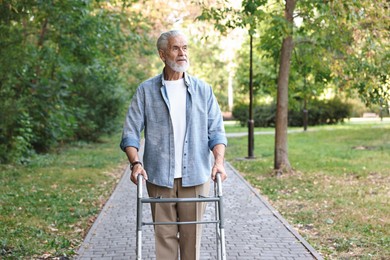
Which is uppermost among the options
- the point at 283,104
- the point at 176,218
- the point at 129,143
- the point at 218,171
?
the point at 283,104

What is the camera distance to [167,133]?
4426mm

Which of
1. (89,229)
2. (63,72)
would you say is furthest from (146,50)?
(89,229)

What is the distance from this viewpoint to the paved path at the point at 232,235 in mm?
6938

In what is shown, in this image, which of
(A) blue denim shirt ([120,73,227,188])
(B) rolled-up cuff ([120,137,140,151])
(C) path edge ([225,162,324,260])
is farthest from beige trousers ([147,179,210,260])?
(C) path edge ([225,162,324,260])

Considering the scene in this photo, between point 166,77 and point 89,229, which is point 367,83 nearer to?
point 89,229

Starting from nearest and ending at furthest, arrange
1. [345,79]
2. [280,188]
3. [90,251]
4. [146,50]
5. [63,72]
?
1. [90,251]
2. [280,188]
3. [345,79]
4. [63,72]
5. [146,50]

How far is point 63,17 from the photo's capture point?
51.0 feet

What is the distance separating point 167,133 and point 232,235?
3.81 meters

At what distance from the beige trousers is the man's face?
83 cm

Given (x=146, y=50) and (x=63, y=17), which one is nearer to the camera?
(x=63, y=17)

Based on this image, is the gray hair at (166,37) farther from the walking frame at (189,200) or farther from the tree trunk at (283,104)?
the tree trunk at (283,104)

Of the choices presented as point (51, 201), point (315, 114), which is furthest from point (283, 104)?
point (315, 114)

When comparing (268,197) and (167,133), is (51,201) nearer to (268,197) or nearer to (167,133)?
(268,197)

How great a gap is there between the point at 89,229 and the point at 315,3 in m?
6.64
